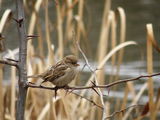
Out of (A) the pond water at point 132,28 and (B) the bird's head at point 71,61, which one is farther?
(A) the pond water at point 132,28

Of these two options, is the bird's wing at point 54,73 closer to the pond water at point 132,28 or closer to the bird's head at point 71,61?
the bird's head at point 71,61

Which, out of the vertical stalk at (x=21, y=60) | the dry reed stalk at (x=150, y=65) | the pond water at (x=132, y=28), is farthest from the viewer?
the pond water at (x=132, y=28)

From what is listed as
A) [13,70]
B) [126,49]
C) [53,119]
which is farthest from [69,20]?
[126,49]

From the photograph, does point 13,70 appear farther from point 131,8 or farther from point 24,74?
point 131,8

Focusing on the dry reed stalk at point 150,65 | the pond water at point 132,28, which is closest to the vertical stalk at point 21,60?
the dry reed stalk at point 150,65

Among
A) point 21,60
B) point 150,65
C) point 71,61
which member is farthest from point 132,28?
point 21,60

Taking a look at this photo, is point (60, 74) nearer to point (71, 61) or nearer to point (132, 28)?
point (71, 61)

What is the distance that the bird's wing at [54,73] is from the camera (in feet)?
5.75

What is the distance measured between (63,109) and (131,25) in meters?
3.52

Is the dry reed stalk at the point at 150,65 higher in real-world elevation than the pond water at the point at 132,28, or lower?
lower

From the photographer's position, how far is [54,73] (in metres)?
1.77

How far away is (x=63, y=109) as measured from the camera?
2.68 m

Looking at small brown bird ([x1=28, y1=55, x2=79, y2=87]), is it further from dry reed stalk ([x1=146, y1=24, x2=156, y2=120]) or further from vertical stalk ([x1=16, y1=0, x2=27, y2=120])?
dry reed stalk ([x1=146, y1=24, x2=156, y2=120])

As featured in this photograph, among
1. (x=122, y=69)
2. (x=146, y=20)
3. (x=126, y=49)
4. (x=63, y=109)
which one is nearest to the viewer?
(x=63, y=109)
